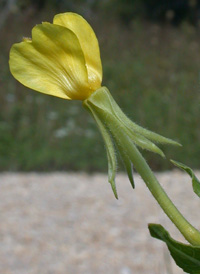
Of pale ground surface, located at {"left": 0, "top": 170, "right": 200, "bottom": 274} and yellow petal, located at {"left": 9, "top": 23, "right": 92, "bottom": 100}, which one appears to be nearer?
yellow petal, located at {"left": 9, "top": 23, "right": 92, "bottom": 100}

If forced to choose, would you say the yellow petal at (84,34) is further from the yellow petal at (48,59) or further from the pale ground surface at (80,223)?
the pale ground surface at (80,223)

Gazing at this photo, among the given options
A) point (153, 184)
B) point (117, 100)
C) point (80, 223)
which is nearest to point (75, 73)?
point (153, 184)

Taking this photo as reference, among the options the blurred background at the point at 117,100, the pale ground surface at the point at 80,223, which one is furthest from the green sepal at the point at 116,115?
the blurred background at the point at 117,100

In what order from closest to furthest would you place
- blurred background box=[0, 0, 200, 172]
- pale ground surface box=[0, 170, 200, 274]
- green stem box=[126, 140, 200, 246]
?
green stem box=[126, 140, 200, 246]
pale ground surface box=[0, 170, 200, 274]
blurred background box=[0, 0, 200, 172]

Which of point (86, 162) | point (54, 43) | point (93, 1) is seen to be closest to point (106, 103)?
point (54, 43)

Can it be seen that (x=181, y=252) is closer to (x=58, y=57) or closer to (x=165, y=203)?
(x=165, y=203)

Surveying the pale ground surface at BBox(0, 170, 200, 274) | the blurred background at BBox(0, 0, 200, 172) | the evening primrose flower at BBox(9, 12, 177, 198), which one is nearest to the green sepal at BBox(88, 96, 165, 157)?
the evening primrose flower at BBox(9, 12, 177, 198)

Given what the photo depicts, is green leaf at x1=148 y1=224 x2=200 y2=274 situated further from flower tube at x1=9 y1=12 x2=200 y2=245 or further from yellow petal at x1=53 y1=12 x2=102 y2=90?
yellow petal at x1=53 y1=12 x2=102 y2=90
